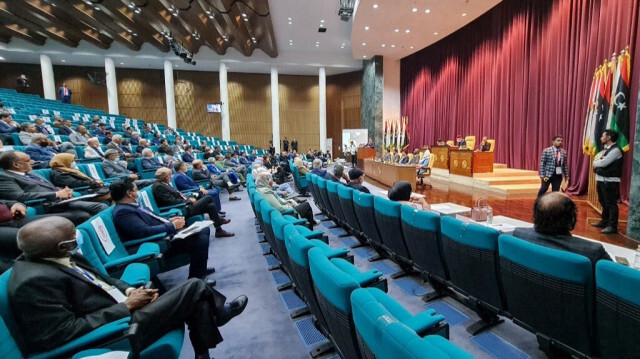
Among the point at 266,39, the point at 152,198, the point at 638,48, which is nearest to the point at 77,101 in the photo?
the point at 266,39

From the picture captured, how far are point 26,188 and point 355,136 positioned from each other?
50.3ft

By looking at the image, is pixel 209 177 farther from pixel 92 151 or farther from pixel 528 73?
pixel 528 73

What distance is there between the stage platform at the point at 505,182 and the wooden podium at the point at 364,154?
519cm

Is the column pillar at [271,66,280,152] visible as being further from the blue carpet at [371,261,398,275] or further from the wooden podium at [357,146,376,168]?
the blue carpet at [371,261,398,275]

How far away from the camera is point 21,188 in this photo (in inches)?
118

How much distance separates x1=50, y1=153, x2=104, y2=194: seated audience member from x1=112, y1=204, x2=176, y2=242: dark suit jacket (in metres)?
1.92

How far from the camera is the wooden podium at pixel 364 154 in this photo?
13.5 m

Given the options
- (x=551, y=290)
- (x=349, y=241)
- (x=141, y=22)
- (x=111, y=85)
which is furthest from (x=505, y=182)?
(x=111, y=85)

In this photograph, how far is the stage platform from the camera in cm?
675

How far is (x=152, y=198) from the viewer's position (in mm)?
3609

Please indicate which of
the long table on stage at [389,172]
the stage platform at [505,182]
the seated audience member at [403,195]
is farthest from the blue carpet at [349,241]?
the stage platform at [505,182]

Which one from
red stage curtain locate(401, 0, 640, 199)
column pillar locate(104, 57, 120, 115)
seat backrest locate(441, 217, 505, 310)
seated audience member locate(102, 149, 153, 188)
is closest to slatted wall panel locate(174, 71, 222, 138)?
column pillar locate(104, 57, 120, 115)

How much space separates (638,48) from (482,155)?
349cm

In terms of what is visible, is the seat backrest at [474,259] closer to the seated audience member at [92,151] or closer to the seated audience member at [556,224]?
the seated audience member at [556,224]
